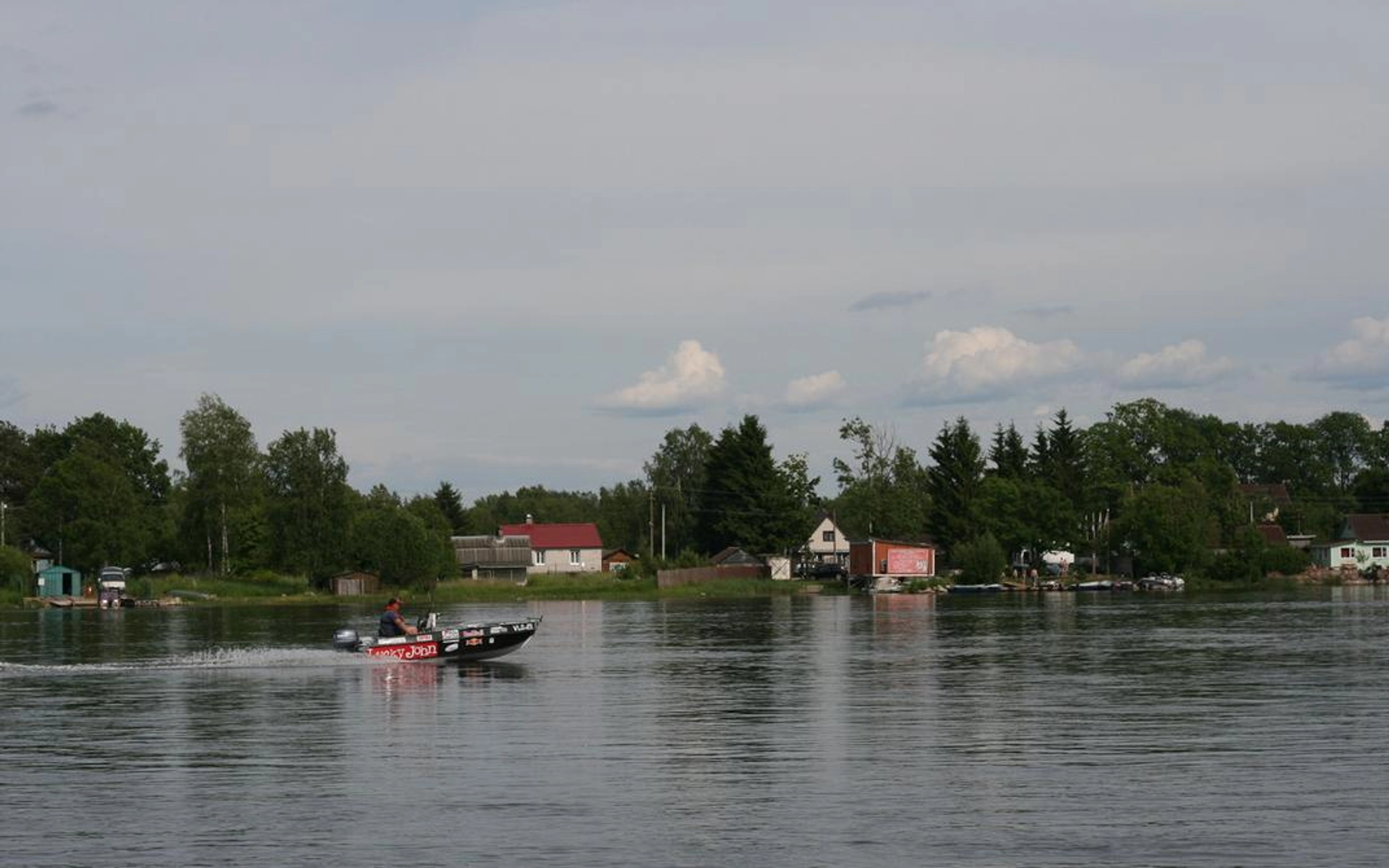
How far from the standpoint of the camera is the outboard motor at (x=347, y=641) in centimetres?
5072

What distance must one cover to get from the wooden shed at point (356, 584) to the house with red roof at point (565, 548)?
38.3 meters

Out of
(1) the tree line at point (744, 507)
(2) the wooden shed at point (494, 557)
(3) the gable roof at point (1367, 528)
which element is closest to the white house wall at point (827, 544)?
(1) the tree line at point (744, 507)

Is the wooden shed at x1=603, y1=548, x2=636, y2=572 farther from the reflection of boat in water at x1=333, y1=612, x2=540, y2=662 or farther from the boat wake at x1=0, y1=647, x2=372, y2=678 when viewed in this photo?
the reflection of boat in water at x1=333, y1=612, x2=540, y2=662

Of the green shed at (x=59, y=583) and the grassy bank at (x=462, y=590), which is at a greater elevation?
the green shed at (x=59, y=583)

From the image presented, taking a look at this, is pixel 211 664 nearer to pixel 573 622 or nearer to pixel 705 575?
pixel 573 622

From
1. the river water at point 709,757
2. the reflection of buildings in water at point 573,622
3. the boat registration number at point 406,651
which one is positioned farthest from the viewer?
the reflection of buildings in water at point 573,622

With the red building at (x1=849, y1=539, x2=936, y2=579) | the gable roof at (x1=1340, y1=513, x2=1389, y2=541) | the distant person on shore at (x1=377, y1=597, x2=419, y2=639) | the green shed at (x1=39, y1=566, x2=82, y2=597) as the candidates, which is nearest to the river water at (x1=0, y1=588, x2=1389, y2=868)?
the distant person on shore at (x1=377, y1=597, x2=419, y2=639)

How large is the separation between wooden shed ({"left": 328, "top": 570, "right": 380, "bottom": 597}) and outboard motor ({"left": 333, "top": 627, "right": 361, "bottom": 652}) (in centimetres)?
6961

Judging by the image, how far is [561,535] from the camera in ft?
531

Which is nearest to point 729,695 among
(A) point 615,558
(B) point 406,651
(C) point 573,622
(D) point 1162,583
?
(B) point 406,651

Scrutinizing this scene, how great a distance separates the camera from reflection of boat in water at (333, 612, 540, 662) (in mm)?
50906

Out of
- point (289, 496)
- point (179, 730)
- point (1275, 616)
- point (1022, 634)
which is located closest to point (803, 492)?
point (289, 496)

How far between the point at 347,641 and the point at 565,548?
4336 inches

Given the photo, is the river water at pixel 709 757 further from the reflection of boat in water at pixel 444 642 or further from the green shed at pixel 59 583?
the green shed at pixel 59 583
